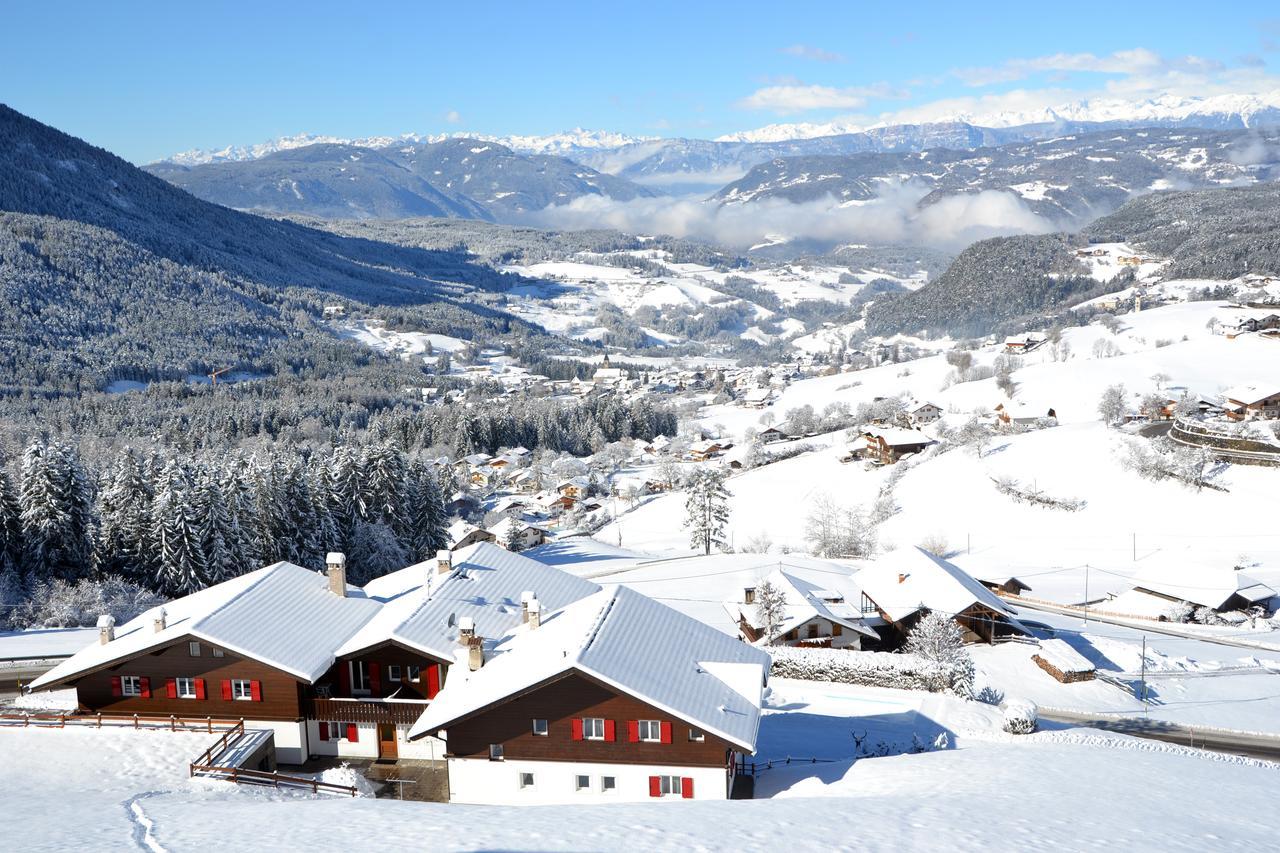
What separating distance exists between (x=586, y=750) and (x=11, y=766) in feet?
48.2

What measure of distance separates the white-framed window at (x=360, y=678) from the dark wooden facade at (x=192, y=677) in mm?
1692

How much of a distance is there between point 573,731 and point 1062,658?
29409 millimetres

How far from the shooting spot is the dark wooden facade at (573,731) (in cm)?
2391

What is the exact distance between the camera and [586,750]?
953 inches

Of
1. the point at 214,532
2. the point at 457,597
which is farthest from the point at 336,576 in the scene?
the point at 214,532

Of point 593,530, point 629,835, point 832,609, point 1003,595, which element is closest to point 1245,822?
point 629,835

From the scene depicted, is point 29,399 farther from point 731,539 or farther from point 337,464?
point 731,539

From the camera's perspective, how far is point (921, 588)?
173 ft

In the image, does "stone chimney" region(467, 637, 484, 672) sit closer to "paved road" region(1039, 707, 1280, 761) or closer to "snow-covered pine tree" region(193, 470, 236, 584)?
"paved road" region(1039, 707, 1280, 761)

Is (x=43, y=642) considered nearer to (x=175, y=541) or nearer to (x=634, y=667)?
(x=175, y=541)

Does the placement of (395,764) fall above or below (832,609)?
above

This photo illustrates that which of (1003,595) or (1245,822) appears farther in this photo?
(1003,595)

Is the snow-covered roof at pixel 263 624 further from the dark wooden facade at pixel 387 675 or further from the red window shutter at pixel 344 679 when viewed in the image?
the dark wooden facade at pixel 387 675

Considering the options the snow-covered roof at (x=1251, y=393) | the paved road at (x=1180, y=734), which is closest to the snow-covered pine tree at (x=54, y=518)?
the paved road at (x=1180, y=734)
